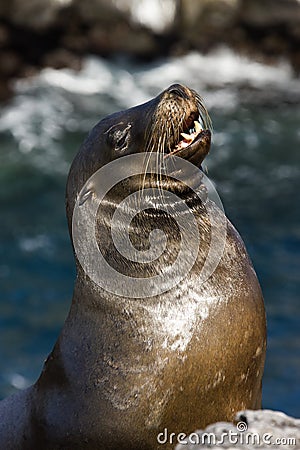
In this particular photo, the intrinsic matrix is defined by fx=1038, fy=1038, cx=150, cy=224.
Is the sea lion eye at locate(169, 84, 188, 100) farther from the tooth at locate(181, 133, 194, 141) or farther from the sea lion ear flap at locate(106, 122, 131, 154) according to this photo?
the sea lion ear flap at locate(106, 122, 131, 154)

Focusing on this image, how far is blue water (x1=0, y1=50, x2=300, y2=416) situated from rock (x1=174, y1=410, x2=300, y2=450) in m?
4.92

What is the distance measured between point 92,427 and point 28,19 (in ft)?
38.9

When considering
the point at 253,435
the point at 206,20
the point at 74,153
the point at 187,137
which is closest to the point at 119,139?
the point at 187,137

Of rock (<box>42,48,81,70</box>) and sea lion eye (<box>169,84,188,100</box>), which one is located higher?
rock (<box>42,48,81,70</box>)

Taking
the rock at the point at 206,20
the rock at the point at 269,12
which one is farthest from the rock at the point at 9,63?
the rock at the point at 269,12

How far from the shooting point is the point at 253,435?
12.3 feet

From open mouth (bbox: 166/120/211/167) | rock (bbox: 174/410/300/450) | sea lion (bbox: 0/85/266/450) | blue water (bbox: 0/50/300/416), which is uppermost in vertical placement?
blue water (bbox: 0/50/300/416)

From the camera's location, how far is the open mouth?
5.09 metres

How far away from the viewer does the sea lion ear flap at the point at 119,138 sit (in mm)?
5348

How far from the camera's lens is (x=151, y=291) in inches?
204

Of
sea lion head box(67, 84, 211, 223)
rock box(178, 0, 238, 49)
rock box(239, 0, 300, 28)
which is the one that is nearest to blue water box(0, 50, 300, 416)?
rock box(178, 0, 238, 49)

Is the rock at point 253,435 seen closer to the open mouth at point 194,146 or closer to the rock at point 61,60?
the open mouth at point 194,146

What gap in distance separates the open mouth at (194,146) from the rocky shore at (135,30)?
36.3ft

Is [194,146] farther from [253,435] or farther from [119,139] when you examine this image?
[253,435]
